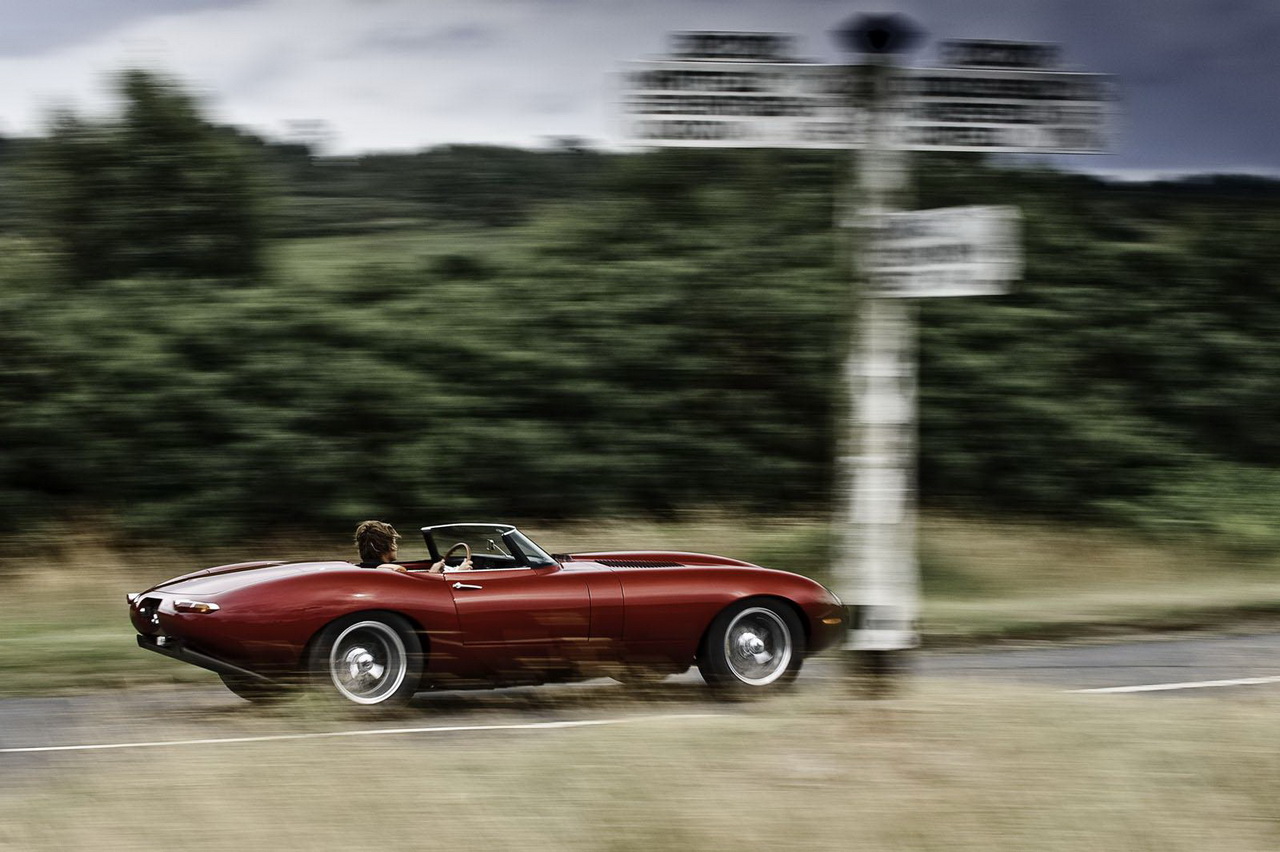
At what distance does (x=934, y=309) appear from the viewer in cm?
1855

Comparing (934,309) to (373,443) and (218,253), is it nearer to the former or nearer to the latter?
(373,443)

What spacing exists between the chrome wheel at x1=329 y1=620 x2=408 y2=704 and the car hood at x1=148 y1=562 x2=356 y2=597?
368mm

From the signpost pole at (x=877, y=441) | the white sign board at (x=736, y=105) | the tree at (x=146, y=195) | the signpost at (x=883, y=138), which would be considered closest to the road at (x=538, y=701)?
the signpost pole at (x=877, y=441)

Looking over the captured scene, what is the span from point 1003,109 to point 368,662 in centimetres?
424

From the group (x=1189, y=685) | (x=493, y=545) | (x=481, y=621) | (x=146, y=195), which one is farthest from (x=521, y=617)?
(x=146, y=195)

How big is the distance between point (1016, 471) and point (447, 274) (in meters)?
7.70

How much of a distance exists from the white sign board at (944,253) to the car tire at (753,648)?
2.81 m

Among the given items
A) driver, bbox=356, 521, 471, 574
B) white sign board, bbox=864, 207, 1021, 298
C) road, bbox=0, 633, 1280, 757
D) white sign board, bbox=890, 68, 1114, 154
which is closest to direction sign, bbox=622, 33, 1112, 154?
white sign board, bbox=890, 68, 1114, 154

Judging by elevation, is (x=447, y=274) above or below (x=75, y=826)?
above

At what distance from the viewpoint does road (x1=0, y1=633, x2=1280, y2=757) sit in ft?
23.3

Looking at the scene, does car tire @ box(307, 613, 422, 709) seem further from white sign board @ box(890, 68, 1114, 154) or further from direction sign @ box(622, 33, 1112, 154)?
white sign board @ box(890, 68, 1114, 154)

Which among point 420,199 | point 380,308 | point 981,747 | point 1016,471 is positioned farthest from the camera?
point 420,199

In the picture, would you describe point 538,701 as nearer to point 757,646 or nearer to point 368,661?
point 368,661

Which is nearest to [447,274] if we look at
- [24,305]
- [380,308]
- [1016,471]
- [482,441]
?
[380,308]
